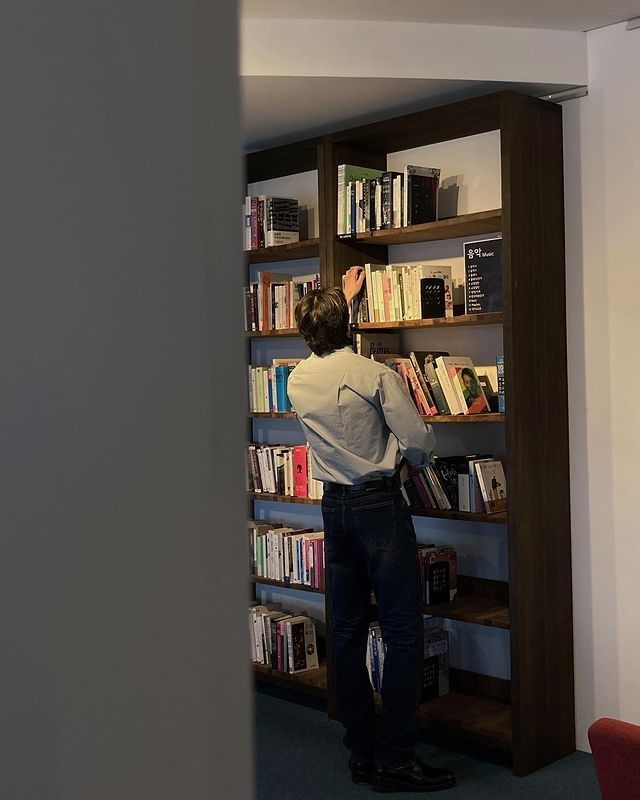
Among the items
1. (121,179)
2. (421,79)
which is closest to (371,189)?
(421,79)

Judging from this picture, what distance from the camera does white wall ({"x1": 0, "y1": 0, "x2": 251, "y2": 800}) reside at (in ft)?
1.08

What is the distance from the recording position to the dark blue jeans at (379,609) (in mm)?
3354

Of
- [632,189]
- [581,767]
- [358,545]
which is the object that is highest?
[632,189]

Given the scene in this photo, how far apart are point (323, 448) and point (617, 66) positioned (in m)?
1.82

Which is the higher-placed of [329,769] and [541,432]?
[541,432]

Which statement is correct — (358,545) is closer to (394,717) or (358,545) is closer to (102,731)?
(394,717)

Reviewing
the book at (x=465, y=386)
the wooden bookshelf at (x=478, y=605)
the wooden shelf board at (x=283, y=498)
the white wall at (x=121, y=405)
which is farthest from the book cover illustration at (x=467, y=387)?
the white wall at (x=121, y=405)

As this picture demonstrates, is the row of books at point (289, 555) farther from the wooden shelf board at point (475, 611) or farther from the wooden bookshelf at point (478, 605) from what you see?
the wooden shelf board at point (475, 611)

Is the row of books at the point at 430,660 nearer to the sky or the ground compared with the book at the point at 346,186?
nearer to the ground

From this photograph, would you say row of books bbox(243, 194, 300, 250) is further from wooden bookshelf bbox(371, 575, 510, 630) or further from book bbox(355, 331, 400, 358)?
wooden bookshelf bbox(371, 575, 510, 630)

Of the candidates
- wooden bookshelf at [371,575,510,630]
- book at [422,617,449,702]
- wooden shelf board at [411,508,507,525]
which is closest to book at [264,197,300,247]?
wooden shelf board at [411,508,507,525]

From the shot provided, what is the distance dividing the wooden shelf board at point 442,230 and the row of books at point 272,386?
0.73 m

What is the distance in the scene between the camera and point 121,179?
1.14 feet

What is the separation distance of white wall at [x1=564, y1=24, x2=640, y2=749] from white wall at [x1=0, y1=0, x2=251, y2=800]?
3.41 m
